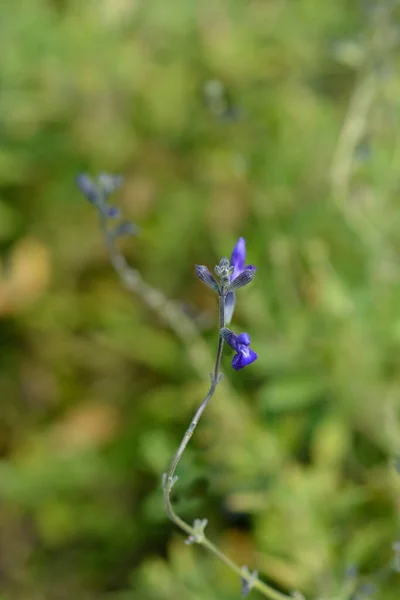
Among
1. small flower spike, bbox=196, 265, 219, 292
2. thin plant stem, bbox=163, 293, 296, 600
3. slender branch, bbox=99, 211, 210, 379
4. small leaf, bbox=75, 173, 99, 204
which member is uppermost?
slender branch, bbox=99, 211, 210, 379

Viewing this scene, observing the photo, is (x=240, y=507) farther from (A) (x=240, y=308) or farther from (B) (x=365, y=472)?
(A) (x=240, y=308)

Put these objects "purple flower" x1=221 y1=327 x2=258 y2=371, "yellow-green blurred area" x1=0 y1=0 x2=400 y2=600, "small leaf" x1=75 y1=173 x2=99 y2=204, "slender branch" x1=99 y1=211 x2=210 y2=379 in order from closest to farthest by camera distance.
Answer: "purple flower" x1=221 y1=327 x2=258 y2=371 → "small leaf" x1=75 y1=173 x2=99 y2=204 → "slender branch" x1=99 y1=211 x2=210 y2=379 → "yellow-green blurred area" x1=0 y1=0 x2=400 y2=600

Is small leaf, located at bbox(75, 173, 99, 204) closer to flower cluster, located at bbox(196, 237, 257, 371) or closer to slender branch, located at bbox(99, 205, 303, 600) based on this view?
slender branch, located at bbox(99, 205, 303, 600)

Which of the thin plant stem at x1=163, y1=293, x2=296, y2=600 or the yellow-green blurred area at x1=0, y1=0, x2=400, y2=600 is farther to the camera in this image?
the yellow-green blurred area at x1=0, y1=0, x2=400, y2=600

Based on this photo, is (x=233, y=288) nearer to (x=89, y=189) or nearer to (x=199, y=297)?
(x=89, y=189)

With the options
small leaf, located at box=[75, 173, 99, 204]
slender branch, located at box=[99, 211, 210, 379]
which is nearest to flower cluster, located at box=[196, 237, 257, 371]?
small leaf, located at box=[75, 173, 99, 204]

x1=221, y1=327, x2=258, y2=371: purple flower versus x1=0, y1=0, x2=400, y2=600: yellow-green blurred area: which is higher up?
x1=0, y1=0, x2=400, y2=600: yellow-green blurred area

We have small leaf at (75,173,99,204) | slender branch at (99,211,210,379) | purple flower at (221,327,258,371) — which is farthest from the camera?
slender branch at (99,211,210,379)
